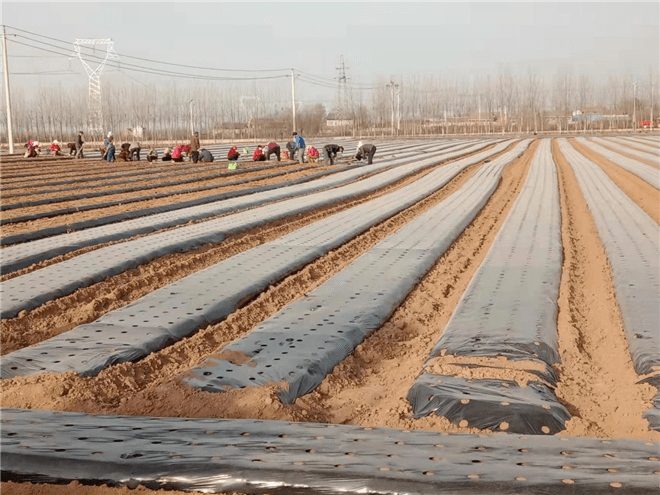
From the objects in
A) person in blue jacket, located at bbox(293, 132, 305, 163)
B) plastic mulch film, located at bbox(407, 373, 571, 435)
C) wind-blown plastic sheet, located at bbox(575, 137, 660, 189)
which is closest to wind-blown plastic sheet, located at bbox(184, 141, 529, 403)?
plastic mulch film, located at bbox(407, 373, 571, 435)

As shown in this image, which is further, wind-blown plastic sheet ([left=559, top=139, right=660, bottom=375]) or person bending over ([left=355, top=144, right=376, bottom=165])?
person bending over ([left=355, top=144, right=376, bottom=165])

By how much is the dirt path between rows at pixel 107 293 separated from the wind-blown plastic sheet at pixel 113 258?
0.08 metres

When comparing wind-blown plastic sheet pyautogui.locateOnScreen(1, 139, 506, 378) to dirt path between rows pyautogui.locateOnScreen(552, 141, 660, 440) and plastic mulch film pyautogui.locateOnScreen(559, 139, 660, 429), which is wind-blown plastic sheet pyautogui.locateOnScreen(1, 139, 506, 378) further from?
plastic mulch film pyautogui.locateOnScreen(559, 139, 660, 429)

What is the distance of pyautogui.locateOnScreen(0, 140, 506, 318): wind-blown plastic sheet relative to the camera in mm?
5727

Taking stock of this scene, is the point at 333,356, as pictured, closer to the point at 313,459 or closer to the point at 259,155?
the point at 313,459

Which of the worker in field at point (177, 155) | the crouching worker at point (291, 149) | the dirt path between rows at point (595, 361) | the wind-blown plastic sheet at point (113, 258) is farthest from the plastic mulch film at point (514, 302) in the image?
the worker in field at point (177, 155)

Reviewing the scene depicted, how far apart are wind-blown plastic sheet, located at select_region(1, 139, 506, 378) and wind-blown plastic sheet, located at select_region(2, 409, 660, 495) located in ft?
3.41

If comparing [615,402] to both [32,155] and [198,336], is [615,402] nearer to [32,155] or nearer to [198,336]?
[198,336]

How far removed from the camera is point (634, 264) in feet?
21.8

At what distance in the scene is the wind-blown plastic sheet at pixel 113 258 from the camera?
5.73m

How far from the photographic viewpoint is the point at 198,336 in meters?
4.90

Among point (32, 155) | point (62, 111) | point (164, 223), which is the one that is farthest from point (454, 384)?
point (62, 111)

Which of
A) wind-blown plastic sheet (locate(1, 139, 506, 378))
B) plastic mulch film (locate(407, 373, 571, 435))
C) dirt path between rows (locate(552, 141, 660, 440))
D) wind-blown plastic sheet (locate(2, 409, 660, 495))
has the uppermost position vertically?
wind-blown plastic sheet (locate(1, 139, 506, 378))

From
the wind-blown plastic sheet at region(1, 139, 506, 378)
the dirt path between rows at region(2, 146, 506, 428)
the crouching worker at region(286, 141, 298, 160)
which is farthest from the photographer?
the crouching worker at region(286, 141, 298, 160)
